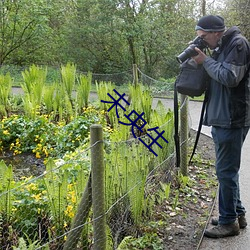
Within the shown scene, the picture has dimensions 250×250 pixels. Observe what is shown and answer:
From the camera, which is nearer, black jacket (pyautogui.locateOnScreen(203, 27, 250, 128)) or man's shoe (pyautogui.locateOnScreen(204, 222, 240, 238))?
black jacket (pyautogui.locateOnScreen(203, 27, 250, 128))

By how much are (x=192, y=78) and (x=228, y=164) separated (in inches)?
30.4

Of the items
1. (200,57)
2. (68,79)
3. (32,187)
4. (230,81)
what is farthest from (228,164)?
(68,79)

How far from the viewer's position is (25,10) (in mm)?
15875

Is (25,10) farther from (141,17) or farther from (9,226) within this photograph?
(9,226)

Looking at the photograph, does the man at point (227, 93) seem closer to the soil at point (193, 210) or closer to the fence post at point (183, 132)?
the soil at point (193, 210)

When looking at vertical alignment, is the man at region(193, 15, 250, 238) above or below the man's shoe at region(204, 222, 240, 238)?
above

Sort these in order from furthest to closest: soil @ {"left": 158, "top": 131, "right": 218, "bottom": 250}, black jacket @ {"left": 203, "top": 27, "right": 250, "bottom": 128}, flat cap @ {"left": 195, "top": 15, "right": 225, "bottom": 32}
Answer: soil @ {"left": 158, "top": 131, "right": 218, "bottom": 250} < flat cap @ {"left": 195, "top": 15, "right": 225, "bottom": 32} < black jacket @ {"left": 203, "top": 27, "right": 250, "bottom": 128}

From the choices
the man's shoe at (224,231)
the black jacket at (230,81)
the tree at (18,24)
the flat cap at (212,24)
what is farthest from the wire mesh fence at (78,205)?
the tree at (18,24)

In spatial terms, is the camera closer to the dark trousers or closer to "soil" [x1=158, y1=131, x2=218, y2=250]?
the dark trousers

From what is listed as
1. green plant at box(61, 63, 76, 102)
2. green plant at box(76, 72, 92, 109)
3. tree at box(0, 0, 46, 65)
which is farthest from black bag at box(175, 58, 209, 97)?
tree at box(0, 0, 46, 65)

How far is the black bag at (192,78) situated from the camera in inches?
124

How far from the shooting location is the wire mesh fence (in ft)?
8.30

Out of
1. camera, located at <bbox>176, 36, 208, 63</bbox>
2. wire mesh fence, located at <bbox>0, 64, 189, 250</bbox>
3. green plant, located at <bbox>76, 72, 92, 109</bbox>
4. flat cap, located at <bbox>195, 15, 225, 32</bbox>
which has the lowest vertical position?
wire mesh fence, located at <bbox>0, 64, 189, 250</bbox>

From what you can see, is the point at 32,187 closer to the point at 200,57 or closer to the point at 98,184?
the point at 98,184
